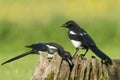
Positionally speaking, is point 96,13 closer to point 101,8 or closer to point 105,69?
point 101,8

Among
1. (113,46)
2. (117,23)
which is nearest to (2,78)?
(113,46)

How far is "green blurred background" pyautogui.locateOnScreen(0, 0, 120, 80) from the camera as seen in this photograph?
66.0 feet

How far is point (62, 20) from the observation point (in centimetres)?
2084

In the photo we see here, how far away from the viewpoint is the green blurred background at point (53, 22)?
20.1m

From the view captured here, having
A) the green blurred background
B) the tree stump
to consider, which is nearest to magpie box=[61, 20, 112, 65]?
the tree stump

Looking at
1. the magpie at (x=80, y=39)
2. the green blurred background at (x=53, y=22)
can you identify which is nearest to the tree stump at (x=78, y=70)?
the magpie at (x=80, y=39)

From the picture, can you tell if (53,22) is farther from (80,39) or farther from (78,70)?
(78,70)

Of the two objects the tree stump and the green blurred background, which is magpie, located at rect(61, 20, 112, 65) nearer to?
the tree stump

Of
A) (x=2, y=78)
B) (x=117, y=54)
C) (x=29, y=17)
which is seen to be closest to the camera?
(x=2, y=78)

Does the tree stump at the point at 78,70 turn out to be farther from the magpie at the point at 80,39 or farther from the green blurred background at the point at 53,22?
the green blurred background at the point at 53,22

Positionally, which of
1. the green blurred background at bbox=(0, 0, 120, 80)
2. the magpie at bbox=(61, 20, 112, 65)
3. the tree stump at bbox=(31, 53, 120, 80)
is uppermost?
the tree stump at bbox=(31, 53, 120, 80)

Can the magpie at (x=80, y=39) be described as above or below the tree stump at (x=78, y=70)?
below

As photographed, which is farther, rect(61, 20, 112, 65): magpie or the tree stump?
rect(61, 20, 112, 65): magpie

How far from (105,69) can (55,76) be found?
0.60m
